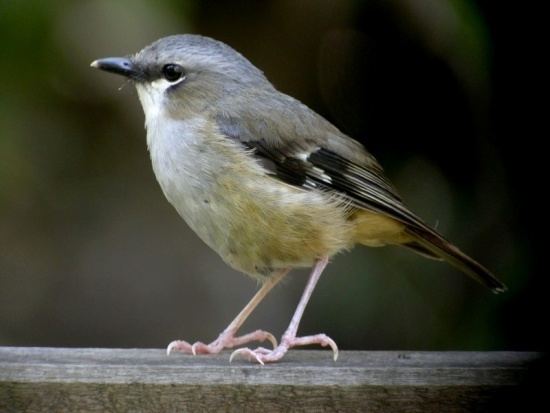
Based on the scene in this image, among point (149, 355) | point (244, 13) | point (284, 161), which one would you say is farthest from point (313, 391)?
point (244, 13)

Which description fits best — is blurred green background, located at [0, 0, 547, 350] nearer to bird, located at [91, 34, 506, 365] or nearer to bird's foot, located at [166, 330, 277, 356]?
bird, located at [91, 34, 506, 365]

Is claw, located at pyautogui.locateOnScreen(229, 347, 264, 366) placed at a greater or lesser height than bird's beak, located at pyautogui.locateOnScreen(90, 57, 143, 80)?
lesser

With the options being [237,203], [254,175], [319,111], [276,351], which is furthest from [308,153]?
[319,111]

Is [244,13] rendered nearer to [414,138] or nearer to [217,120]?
[414,138]

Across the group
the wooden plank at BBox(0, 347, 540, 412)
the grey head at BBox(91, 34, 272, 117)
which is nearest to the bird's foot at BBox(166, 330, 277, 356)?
the wooden plank at BBox(0, 347, 540, 412)

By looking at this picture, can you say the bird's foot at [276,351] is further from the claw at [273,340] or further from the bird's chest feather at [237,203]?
the bird's chest feather at [237,203]

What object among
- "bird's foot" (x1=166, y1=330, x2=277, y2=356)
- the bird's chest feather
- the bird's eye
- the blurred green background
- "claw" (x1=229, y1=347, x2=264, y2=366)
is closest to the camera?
"claw" (x1=229, y1=347, x2=264, y2=366)

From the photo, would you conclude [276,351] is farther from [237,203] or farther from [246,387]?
[237,203]
